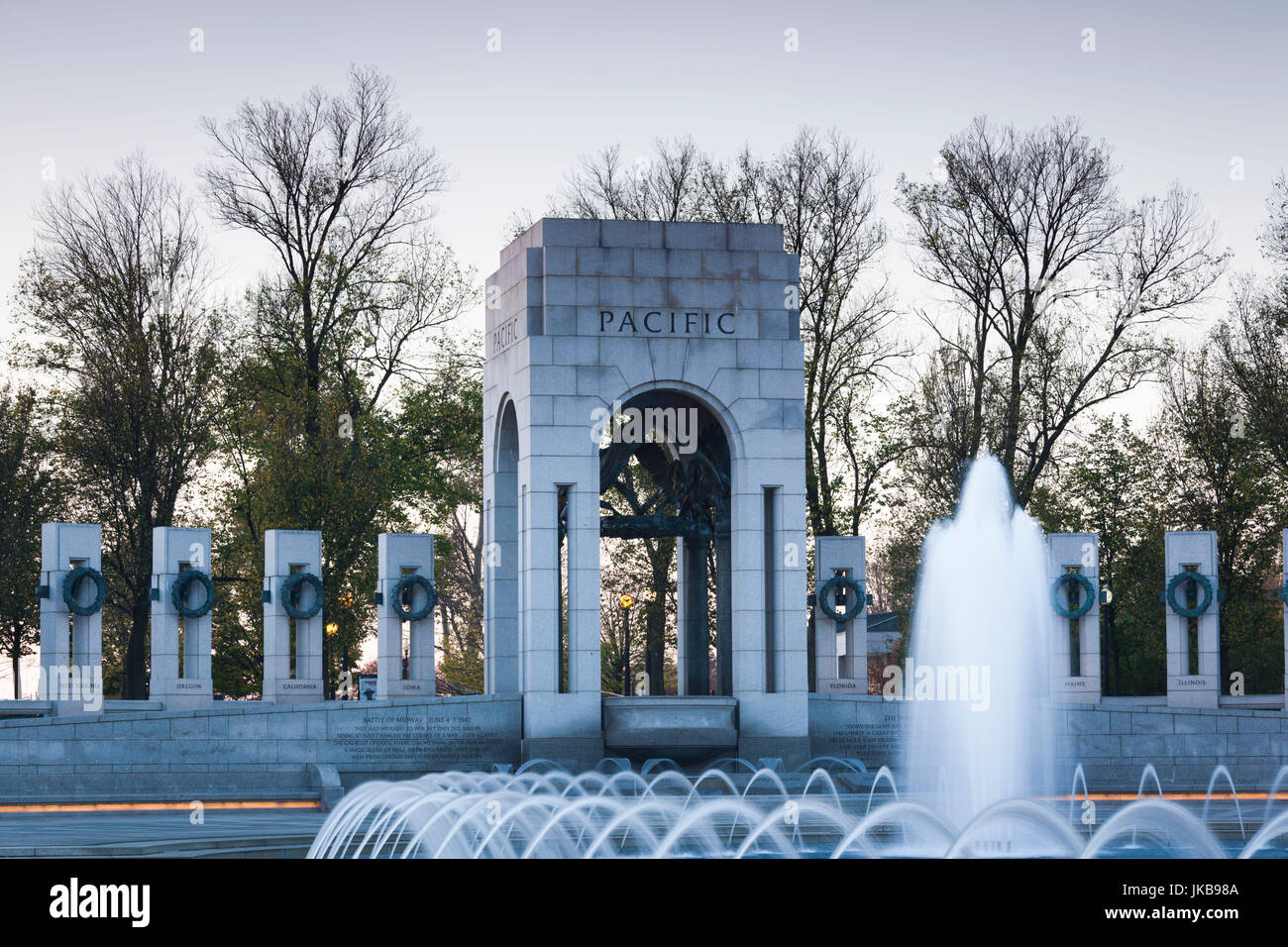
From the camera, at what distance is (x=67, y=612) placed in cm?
3192

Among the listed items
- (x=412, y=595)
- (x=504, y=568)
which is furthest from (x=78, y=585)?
(x=504, y=568)

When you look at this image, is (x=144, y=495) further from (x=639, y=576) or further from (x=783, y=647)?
A: (x=783, y=647)

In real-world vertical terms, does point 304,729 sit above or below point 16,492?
below

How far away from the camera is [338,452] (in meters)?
43.2

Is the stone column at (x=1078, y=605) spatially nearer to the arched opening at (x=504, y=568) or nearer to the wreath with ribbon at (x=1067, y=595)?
the wreath with ribbon at (x=1067, y=595)

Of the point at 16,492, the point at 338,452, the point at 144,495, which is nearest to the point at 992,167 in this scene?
the point at 338,452

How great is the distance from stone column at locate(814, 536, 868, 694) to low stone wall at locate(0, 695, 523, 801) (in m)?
8.56

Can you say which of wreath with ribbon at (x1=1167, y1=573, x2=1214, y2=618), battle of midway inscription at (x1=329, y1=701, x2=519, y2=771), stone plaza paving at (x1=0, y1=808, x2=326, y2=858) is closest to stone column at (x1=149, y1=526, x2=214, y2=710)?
battle of midway inscription at (x1=329, y1=701, x2=519, y2=771)

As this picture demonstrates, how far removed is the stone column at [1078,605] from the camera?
33969 mm

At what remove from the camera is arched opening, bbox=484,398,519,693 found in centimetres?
3303

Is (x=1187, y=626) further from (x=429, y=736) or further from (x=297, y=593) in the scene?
(x=297, y=593)

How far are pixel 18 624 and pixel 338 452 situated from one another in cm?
1165
